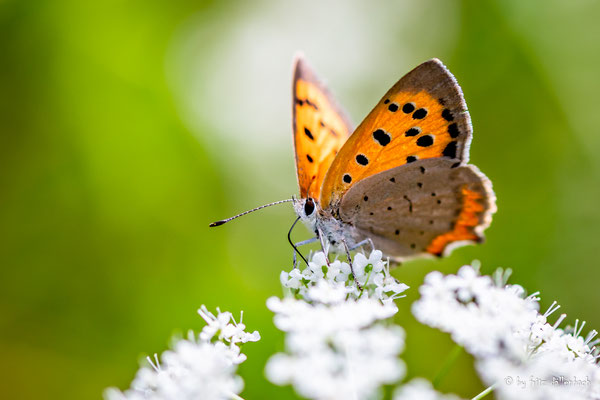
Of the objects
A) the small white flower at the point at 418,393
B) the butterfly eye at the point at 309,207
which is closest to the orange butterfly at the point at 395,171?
the butterfly eye at the point at 309,207

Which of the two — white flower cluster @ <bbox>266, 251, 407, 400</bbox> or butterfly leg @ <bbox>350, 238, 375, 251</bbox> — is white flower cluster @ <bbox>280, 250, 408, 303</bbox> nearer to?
white flower cluster @ <bbox>266, 251, 407, 400</bbox>

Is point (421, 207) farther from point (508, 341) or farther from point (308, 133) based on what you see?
point (508, 341)

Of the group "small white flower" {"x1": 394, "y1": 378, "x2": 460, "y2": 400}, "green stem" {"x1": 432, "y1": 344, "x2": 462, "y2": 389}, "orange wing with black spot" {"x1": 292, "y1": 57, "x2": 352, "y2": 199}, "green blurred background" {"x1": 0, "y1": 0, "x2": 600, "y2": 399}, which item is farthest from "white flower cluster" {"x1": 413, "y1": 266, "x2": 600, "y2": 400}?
"green blurred background" {"x1": 0, "y1": 0, "x2": 600, "y2": 399}

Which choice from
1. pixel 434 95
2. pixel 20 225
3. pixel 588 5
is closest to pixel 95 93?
pixel 20 225

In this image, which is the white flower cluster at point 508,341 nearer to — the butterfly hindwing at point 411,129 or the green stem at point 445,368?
the green stem at point 445,368

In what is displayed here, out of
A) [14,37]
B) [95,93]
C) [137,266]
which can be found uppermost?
[14,37]

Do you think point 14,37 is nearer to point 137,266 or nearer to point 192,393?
point 137,266
